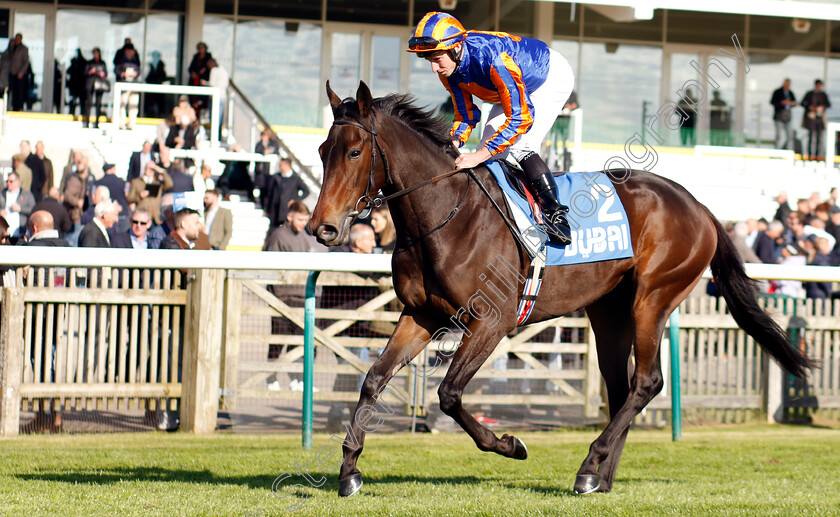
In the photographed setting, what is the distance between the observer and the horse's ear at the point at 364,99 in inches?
161

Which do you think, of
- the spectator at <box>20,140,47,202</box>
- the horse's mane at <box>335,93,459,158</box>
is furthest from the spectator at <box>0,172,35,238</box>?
the horse's mane at <box>335,93,459,158</box>

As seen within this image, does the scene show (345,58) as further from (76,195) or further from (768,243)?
(768,243)

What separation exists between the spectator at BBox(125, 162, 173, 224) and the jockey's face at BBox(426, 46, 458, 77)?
620 cm

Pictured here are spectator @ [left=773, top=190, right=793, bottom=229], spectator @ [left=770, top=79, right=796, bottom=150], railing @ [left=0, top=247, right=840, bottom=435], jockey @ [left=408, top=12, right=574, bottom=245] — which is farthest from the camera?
spectator @ [left=770, top=79, right=796, bottom=150]

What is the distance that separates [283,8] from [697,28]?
317 inches

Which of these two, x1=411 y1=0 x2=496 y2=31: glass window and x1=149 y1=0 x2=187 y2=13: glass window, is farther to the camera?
x1=411 y1=0 x2=496 y2=31: glass window

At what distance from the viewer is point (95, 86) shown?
1424cm

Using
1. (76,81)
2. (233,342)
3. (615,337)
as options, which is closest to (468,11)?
(76,81)

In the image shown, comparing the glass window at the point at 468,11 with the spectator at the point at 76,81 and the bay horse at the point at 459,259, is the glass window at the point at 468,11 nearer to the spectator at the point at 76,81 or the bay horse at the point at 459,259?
the spectator at the point at 76,81

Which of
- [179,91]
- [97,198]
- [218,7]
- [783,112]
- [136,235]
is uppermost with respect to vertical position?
[218,7]

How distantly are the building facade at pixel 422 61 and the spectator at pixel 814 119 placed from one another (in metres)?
0.99

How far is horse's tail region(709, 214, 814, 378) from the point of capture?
17.9 ft

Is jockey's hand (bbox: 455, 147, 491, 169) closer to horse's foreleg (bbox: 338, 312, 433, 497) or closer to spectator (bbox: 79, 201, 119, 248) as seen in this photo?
horse's foreleg (bbox: 338, 312, 433, 497)

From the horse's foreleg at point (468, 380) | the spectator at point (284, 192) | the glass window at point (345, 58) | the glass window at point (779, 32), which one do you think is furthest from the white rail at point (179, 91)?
the glass window at point (779, 32)
